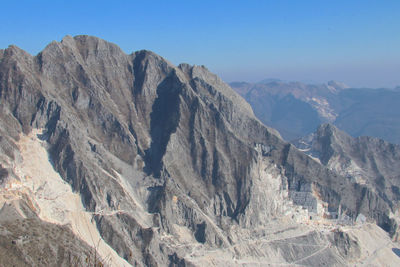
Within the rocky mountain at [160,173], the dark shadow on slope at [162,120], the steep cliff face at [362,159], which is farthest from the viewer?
the steep cliff face at [362,159]

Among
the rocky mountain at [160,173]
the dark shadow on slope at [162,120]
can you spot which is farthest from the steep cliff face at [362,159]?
the dark shadow on slope at [162,120]

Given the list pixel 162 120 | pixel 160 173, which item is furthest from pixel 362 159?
pixel 160 173

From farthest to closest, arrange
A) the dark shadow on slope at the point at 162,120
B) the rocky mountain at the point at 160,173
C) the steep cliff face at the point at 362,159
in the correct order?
the steep cliff face at the point at 362,159
the dark shadow on slope at the point at 162,120
the rocky mountain at the point at 160,173

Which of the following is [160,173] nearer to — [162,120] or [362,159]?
[162,120]

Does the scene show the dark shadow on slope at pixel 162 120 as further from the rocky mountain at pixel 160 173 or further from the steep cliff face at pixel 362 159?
the steep cliff face at pixel 362 159

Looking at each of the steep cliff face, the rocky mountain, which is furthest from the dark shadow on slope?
the steep cliff face
